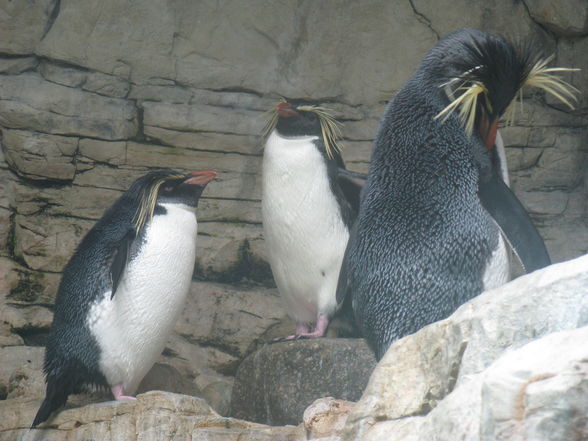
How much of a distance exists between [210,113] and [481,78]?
1890 mm

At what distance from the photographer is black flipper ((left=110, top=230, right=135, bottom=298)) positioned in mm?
3211

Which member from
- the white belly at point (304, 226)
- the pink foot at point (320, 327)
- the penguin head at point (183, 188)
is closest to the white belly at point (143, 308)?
the penguin head at point (183, 188)

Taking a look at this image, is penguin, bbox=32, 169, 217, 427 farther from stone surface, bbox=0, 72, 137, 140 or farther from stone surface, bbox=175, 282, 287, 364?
stone surface, bbox=0, 72, 137, 140

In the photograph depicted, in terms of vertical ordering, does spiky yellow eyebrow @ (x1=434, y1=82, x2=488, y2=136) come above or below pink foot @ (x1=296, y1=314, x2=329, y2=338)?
above

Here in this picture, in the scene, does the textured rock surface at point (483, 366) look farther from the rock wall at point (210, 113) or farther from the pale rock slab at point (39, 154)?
the pale rock slab at point (39, 154)

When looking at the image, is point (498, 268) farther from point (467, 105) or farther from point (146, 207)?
point (146, 207)

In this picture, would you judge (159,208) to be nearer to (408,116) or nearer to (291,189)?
(291,189)

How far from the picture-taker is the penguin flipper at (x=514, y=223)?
2449 mm

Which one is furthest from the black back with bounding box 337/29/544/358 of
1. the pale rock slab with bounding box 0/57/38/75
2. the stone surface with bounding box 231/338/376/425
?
the pale rock slab with bounding box 0/57/38/75

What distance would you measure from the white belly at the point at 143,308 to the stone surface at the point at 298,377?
37cm

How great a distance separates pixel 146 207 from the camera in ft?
11.2

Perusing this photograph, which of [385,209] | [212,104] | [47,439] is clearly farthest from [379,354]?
[212,104]

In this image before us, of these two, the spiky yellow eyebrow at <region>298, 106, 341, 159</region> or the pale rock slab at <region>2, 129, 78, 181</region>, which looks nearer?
the spiky yellow eyebrow at <region>298, 106, 341, 159</region>

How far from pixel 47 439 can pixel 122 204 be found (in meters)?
0.93
